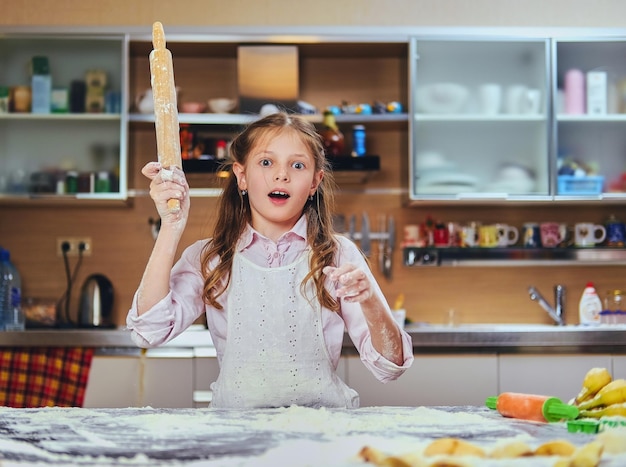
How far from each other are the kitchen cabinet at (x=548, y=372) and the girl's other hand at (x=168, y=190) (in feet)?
6.27

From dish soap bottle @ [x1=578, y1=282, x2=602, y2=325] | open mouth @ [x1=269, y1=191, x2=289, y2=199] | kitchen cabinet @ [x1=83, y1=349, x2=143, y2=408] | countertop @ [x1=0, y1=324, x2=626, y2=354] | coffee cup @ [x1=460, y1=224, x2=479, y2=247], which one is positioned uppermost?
open mouth @ [x1=269, y1=191, x2=289, y2=199]

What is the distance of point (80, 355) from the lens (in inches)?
127

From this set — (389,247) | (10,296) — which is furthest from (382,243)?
(10,296)

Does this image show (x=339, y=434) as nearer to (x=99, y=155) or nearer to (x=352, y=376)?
(x=352, y=376)

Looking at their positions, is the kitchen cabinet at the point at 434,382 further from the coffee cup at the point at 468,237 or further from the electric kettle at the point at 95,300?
the electric kettle at the point at 95,300

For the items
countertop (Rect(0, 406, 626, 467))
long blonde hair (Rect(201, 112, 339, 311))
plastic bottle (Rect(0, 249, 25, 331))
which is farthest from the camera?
plastic bottle (Rect(0, 249, 25, 331))

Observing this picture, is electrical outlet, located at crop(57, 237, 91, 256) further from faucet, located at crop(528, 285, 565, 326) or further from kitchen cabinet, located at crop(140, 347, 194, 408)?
faucet, located at crop(528, 285, 565, 326)

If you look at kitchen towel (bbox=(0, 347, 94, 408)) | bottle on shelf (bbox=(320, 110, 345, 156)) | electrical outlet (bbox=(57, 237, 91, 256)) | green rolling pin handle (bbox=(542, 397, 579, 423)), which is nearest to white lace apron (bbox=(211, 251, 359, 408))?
green rolling pin handle (bbox=(542, 397, 579, 423))

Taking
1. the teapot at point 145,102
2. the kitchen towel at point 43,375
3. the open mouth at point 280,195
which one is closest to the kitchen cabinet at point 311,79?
the teapot at point 145,102

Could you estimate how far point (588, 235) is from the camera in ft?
12.2

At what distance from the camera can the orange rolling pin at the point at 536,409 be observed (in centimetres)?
142

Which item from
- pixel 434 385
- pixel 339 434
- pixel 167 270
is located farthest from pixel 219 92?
pixel 339 434

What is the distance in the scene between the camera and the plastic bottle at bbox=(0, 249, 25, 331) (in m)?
3.52

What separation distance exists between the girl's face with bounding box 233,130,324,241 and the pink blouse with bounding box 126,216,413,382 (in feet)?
0.11
